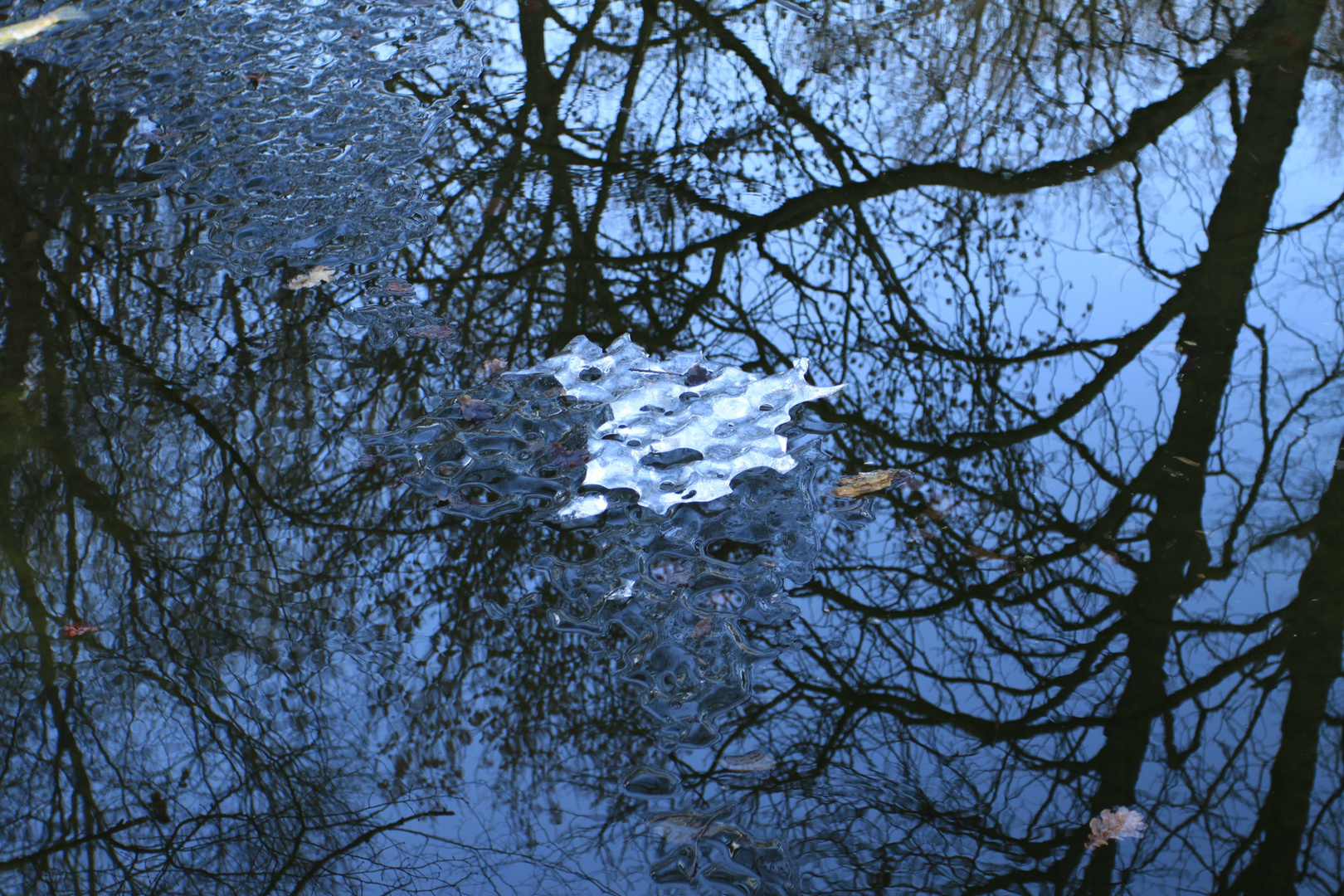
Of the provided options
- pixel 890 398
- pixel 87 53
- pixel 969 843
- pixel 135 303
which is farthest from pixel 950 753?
pixel 87 53

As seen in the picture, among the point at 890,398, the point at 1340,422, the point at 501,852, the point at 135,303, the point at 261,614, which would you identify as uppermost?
the point at 1340,422

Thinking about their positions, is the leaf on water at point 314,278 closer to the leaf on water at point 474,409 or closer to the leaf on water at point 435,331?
the leaf on water at point 435,331

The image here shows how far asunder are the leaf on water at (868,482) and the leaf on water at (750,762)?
3.52 ft

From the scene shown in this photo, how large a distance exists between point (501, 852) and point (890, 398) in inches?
91.8

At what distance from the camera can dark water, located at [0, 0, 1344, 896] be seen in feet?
8.13

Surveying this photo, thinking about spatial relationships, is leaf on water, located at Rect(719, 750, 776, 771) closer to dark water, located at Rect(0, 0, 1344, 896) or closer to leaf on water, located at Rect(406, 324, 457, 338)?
dark water, located at Rect(0, 0, 1344, 896)

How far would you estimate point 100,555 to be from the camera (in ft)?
10.9

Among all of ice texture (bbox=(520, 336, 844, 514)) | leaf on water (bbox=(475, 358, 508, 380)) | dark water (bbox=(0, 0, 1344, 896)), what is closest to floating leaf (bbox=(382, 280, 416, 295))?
dark water (bbox=(0, 0, 1344, 896))

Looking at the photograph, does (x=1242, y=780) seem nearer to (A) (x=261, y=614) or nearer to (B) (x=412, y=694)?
(B) (x=412, y=694)

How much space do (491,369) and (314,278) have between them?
121cm

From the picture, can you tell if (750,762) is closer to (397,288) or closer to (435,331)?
(435,331)

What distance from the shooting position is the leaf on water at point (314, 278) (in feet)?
15.2

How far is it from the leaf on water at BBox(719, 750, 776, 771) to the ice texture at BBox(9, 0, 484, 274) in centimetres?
323

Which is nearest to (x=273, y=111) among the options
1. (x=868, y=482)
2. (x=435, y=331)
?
(x=435, y=331)
